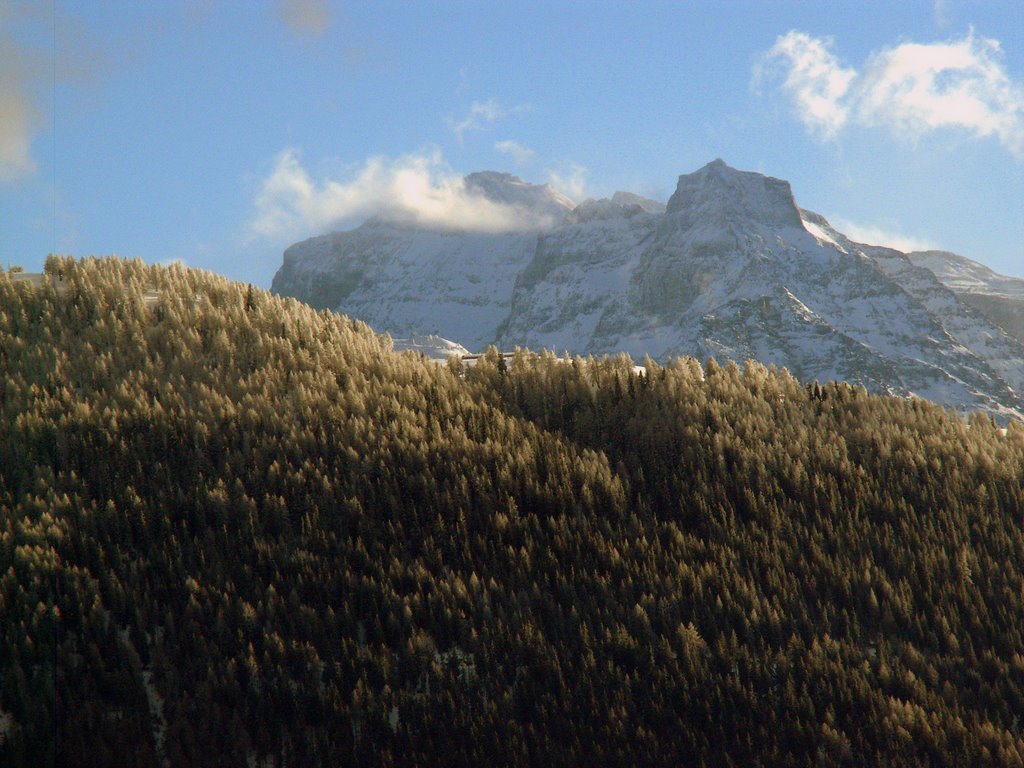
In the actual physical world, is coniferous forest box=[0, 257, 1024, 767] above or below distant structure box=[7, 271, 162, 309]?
below

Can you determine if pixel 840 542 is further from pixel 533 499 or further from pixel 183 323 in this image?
pixel 183 323

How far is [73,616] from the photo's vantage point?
6.66 meters

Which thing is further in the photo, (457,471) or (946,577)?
(457,471)

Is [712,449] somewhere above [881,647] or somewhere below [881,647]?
above

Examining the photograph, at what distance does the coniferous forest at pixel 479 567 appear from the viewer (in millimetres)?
5945

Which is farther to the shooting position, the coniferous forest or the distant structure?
the distant structure

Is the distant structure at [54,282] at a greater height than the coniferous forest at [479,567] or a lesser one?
greater

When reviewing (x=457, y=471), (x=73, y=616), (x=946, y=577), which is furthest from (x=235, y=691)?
(x=946, y=577)

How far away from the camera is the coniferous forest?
5945 mm

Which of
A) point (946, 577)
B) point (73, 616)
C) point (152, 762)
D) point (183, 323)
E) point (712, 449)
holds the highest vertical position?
point (183, 323)

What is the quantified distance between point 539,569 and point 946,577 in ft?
11.8

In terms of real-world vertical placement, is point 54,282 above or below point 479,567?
above

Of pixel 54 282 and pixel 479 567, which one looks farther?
pixel 54 282

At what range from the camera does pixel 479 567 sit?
7.41 meters
